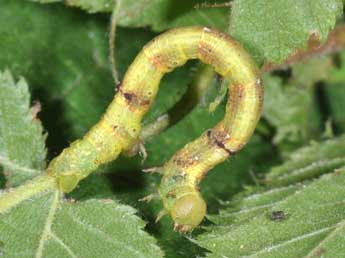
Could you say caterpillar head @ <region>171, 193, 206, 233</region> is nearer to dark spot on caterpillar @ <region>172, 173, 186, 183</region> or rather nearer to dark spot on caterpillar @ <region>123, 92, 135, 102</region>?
dark spot on caterpillar @ <region>172, 173, 186, 183</region>

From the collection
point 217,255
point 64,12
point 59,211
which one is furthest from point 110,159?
point 64,12

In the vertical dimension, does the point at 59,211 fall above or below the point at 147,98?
below

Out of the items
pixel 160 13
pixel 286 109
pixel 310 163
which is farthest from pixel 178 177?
pixel 286 109

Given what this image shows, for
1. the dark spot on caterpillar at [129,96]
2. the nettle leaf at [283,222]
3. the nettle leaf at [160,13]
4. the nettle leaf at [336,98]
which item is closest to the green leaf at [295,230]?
the nettle leaf at [283,222]

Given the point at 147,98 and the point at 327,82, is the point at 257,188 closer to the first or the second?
the point at 147,98

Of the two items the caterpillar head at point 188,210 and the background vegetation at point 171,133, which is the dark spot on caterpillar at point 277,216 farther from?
the caterpillar head at point 188,210
